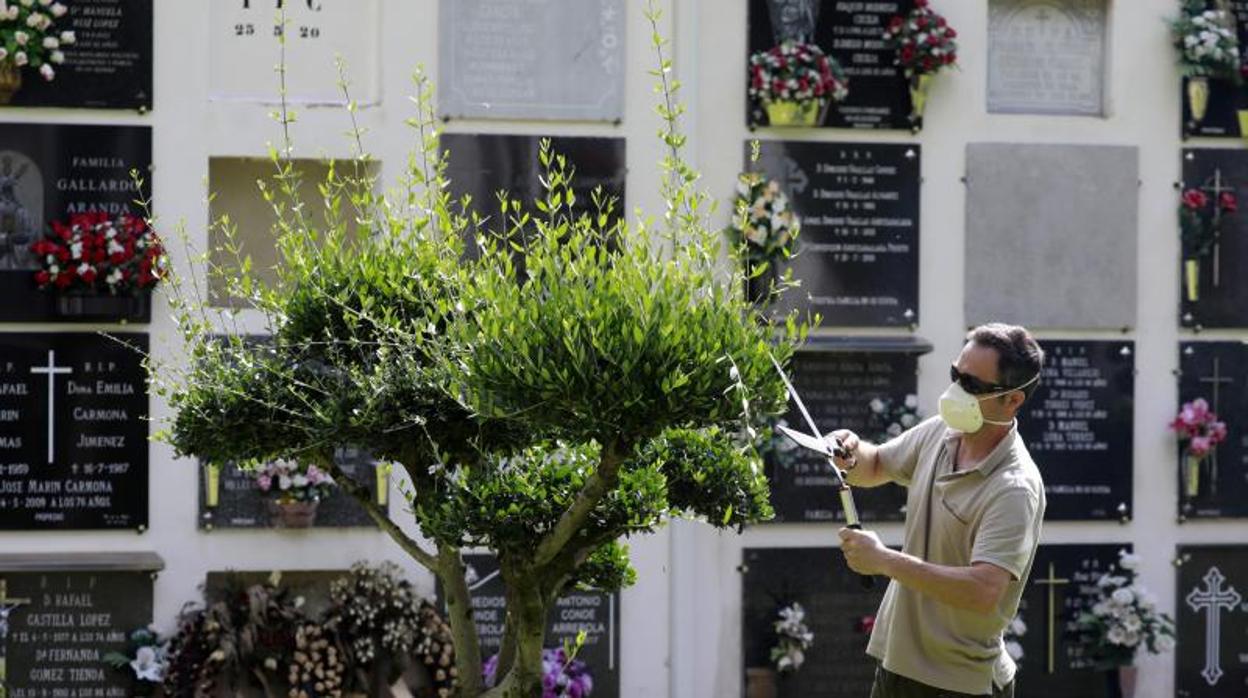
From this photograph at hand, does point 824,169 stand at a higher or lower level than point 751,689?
higher

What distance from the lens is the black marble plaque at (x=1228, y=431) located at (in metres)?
9.64

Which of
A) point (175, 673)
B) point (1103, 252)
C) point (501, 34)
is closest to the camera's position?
point (175, 673)

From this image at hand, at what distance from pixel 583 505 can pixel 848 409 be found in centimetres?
493

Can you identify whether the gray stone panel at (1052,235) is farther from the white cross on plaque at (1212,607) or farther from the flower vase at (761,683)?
the flower vase at (761,683)

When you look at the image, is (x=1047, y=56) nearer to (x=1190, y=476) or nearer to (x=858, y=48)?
(x=858, y=48)

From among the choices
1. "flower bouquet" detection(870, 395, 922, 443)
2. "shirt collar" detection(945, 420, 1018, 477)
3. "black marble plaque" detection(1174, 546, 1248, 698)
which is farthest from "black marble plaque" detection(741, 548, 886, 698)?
"shirt collar" detection(945, 420, 1018, 477)

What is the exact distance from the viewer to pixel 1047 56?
381 inches

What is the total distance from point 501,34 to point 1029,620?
374cm

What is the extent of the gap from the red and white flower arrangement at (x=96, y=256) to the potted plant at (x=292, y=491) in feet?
3.21

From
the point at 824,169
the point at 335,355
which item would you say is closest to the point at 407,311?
the point at 335,355

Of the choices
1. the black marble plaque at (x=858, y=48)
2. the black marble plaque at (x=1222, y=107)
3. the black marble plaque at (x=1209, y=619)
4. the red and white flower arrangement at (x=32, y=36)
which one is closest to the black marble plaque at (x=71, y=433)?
the red and white flower arrangement at (x=32, y=36)

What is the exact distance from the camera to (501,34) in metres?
8.98

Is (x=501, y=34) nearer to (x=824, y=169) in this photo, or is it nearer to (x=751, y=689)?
(x=824, y=169)

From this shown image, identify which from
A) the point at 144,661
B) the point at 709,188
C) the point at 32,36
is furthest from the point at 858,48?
the point at 144,661
